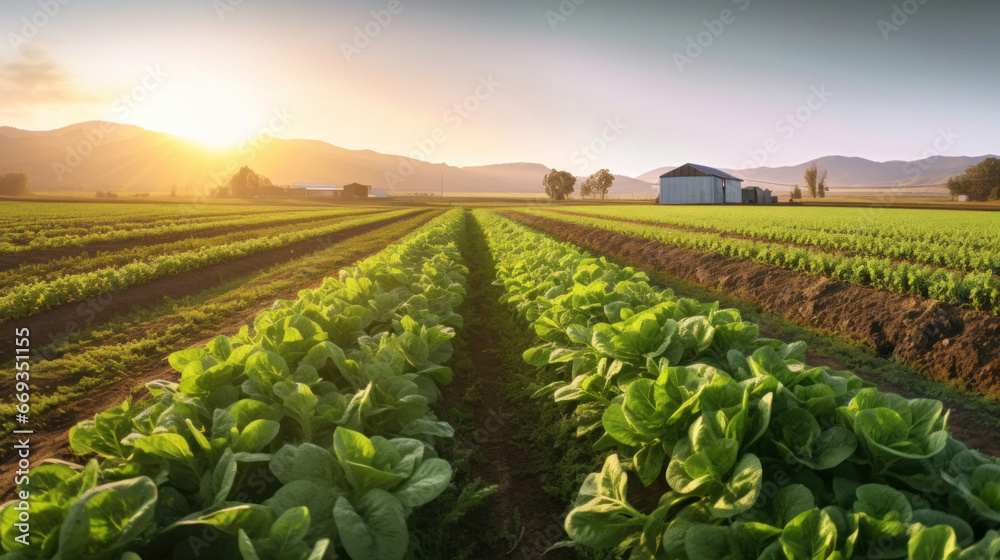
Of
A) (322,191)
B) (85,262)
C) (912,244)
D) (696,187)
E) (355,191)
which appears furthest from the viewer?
(322,191)

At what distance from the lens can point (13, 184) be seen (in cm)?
7662

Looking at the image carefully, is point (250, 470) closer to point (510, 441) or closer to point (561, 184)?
point (510, 441)

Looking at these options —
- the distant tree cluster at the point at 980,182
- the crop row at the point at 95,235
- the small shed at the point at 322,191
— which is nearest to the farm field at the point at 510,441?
the crop row at the point at 95,235

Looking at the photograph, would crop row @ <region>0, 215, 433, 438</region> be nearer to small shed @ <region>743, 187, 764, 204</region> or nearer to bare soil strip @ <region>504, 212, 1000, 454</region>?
bare soil strip @ <region>504, 212, 1000, 454</region>

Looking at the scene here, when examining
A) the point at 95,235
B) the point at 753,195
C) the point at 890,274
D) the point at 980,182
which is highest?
the point at 980,182

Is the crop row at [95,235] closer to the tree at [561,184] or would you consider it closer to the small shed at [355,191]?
the small shed at [355,191]

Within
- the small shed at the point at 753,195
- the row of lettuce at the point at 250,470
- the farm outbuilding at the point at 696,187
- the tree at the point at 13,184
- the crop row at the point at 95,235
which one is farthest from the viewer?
the tree at the point at 13,184

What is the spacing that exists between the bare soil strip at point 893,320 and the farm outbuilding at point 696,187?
53.1m

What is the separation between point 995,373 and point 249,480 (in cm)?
882

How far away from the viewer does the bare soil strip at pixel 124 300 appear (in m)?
8.21

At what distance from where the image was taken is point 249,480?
6.95 ft

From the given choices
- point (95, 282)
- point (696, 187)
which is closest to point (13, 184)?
point (95, 282)

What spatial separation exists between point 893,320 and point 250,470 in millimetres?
9749

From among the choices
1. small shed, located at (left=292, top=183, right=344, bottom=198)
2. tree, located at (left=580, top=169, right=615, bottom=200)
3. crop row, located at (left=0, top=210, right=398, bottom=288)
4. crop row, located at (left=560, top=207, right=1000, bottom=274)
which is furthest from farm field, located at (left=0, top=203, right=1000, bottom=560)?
tree, located at (left=580, top=169, right=615, bottom=200)
